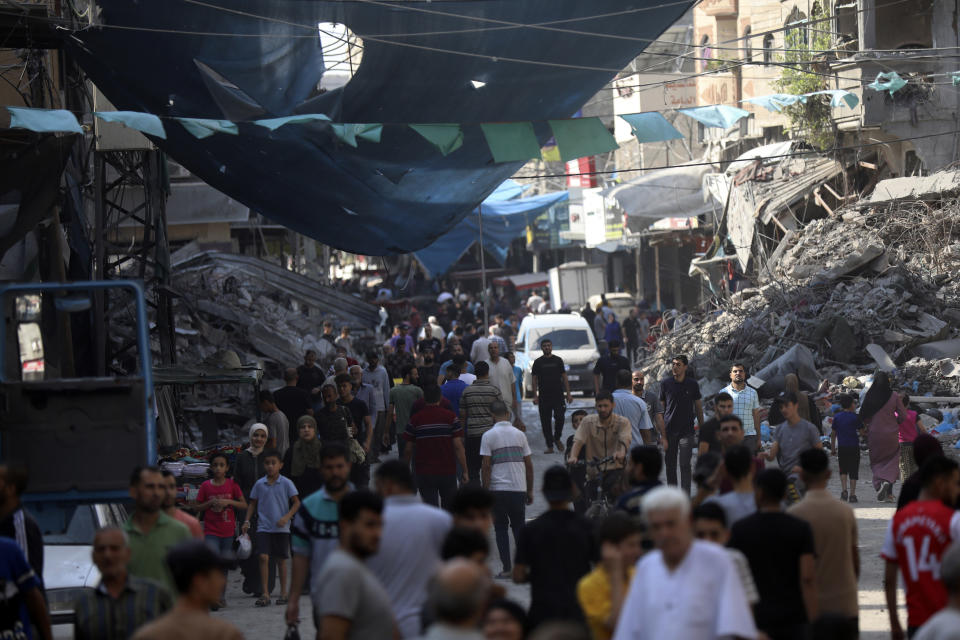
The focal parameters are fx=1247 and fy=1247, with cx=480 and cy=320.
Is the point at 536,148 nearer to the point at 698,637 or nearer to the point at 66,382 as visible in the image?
the point at 66,382

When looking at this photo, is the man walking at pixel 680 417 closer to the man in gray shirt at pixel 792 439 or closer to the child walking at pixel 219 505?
the man in gray shirt at pixel 792 439

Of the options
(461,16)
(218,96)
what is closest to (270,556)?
(218,96)

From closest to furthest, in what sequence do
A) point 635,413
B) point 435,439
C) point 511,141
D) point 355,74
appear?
1. point 435,439
2. point 635,413
3. point 355,74
4. point 511,141

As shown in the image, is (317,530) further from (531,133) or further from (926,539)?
(531,133)

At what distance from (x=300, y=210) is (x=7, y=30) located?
413 centimetres

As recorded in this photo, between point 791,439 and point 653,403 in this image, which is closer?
point 791,439

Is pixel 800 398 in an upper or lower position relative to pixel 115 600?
upper

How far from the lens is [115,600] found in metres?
5.58

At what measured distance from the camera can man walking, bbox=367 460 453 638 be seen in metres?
5.59

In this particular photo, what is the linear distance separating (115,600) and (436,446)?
6.39 meters

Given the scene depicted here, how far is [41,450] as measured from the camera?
928cm

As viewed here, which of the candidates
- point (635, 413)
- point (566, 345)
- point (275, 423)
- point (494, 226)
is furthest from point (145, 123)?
point (494, 226)

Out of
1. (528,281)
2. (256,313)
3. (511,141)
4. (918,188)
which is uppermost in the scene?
(918,188)

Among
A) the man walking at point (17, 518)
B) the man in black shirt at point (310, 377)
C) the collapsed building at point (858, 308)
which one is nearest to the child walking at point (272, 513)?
the man walking at point (17, 518)
